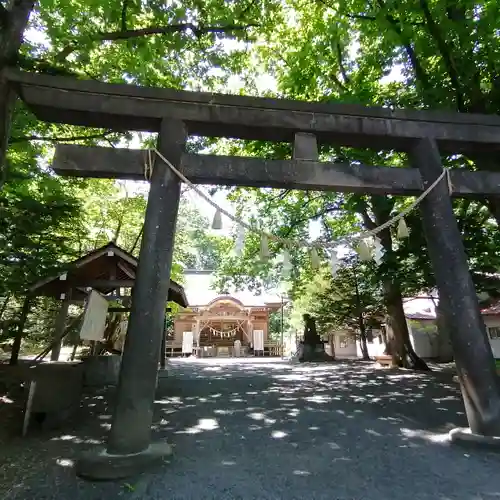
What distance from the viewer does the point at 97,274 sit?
447 inches

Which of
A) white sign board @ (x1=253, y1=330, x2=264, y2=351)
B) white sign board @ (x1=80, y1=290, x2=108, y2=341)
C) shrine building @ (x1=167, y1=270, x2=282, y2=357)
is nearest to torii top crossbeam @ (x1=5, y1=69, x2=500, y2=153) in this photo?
white sign board @ (x1=80, y1=290, x2=108, y2=341)

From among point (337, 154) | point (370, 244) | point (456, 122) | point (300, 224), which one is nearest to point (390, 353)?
point (300, 224)

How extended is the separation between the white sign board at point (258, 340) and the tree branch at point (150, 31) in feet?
70.3

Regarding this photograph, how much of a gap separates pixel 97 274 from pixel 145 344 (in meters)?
8.72

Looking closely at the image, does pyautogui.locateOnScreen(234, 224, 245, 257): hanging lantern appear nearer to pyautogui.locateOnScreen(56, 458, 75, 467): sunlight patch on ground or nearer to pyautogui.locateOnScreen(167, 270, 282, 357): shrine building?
pyautogui.locateOnScreen(56, 458, 75, 467): sunlight patch on ground

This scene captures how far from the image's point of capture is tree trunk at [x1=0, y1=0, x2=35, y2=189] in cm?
419

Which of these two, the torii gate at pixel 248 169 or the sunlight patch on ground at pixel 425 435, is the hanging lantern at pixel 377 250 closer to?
the torii gate at pixel 248 169

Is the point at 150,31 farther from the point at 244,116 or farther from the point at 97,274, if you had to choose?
the point at 97,274

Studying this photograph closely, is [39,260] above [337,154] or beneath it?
beneath

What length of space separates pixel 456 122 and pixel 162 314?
468 cm

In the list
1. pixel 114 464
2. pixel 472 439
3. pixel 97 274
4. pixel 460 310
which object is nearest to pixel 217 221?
pixel 114 464

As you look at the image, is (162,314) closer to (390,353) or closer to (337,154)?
(337,154)

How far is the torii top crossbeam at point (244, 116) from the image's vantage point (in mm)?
4145

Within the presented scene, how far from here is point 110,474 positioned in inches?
122
